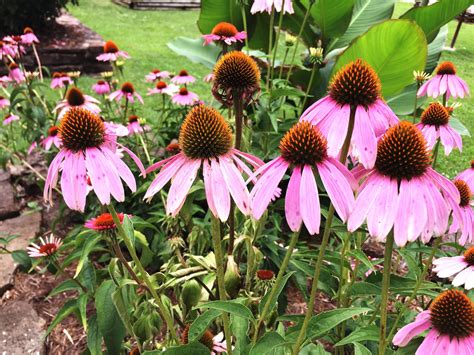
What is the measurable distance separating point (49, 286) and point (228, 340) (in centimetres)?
124

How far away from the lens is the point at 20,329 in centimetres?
153

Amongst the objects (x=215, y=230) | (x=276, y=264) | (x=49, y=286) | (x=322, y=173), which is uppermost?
(x=322, y=173)

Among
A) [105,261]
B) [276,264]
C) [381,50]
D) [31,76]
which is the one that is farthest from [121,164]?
[31,76]

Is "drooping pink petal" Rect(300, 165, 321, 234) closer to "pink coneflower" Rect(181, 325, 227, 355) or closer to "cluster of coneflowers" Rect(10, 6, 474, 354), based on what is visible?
"cluster of coneflowers" Rect(10, 6, 474, 354)

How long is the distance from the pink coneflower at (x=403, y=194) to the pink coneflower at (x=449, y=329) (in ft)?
0.57

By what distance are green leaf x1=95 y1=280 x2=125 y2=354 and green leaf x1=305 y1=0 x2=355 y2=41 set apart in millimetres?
1715

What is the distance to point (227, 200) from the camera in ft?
2.15

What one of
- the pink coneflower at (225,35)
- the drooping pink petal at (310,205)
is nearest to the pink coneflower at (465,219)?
the drooping pink petal at (310,205)

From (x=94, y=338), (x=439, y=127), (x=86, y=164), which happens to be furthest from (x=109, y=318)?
(x=439, y=127)

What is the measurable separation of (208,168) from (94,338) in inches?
25.7

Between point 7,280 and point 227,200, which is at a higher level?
point 227,200

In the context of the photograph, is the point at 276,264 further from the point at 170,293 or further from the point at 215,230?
the point at 215,230

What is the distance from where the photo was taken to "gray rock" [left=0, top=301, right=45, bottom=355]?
4.82ft

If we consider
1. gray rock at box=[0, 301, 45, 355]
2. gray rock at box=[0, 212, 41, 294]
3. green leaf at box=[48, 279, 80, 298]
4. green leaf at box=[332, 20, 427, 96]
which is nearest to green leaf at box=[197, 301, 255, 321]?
green leaf at box=[48, 279, 80, 298]
